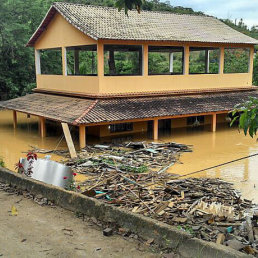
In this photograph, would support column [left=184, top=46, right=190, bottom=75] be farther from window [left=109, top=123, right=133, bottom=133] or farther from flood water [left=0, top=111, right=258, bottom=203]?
window [left=109, top=123, right=133, bottom=133]

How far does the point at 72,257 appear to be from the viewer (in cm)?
518

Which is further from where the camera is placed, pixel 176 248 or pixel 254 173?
pixel 254 173

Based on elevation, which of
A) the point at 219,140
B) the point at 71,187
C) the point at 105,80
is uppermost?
the point at 105,80

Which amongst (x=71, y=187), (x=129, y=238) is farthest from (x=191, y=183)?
(x=129, y=238)

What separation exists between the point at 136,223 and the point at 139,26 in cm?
1475

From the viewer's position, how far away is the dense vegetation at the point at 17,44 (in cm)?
Result: 2784

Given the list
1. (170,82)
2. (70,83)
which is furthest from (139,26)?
(70,83)

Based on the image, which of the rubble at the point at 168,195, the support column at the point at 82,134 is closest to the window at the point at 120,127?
the support column at the point at 82,134

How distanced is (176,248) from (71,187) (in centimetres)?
393

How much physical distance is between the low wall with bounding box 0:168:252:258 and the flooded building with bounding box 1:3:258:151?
6992 millimetres

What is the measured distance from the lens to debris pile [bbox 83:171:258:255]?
20.0 feet

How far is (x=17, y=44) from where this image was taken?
28.3 metres

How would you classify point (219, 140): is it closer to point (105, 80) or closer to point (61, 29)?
point (105, 80)

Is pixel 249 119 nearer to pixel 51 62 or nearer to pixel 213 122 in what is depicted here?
pixel 213 122
